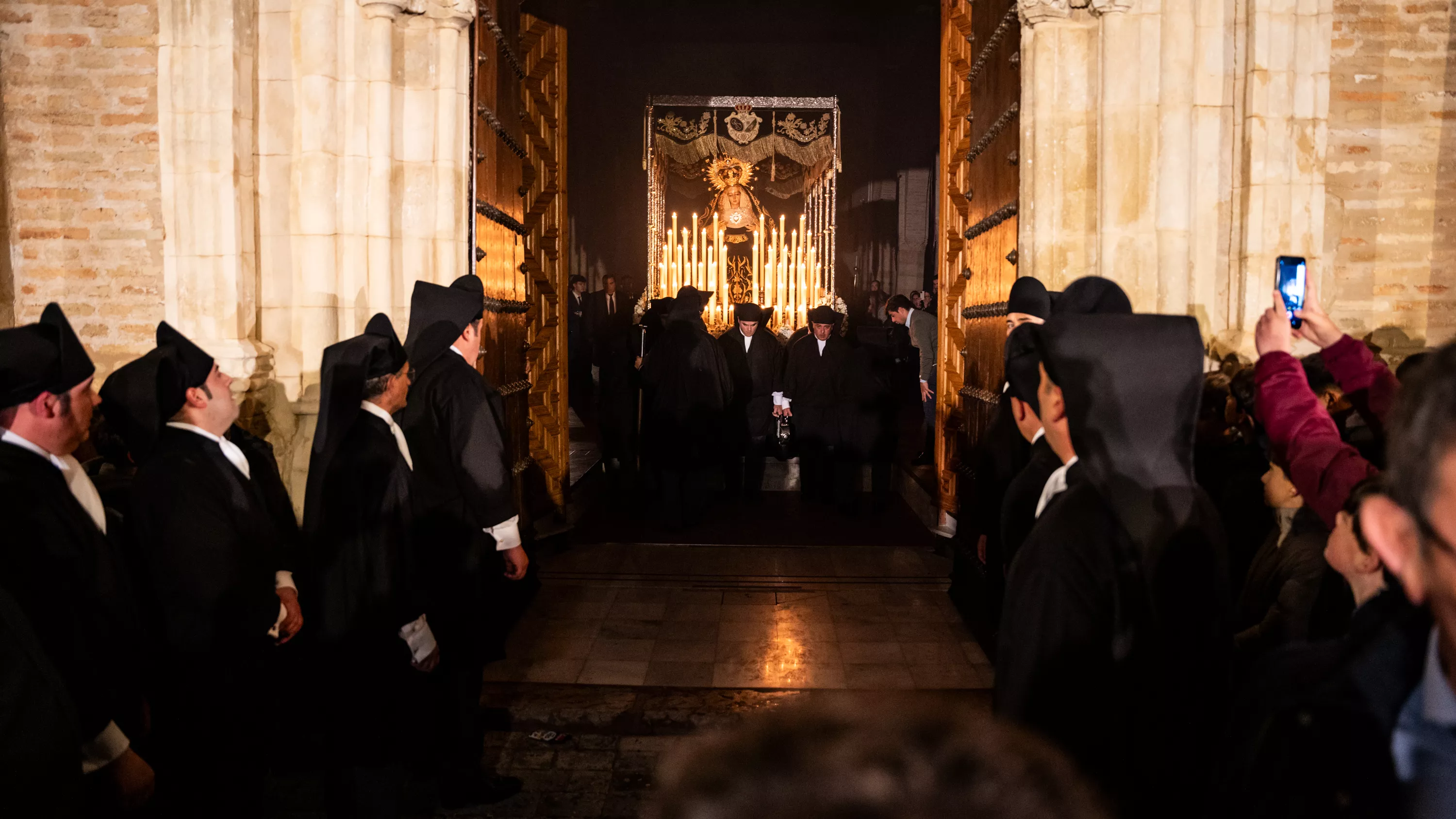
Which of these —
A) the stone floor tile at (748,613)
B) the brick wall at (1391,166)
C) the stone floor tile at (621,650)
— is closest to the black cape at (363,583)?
the stone floor tile at (621,650)

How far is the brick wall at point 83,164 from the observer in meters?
4.92

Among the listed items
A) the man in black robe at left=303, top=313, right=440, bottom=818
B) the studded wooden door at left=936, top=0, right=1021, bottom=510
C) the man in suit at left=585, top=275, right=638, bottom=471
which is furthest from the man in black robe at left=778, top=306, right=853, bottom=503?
the man in black robe at left=303, top=313, right=440, bottom=818

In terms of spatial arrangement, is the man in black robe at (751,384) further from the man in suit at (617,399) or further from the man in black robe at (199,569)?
the man in black robe at (199,569)

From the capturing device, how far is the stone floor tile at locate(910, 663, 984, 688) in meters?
4.62

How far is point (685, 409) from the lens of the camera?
312 inches

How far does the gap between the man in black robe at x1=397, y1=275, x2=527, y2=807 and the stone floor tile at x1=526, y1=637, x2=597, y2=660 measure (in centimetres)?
109

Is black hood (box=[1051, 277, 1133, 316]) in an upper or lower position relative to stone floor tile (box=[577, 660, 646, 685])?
upper

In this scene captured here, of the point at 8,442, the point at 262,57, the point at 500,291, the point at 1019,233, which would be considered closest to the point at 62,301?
the point at 262,57

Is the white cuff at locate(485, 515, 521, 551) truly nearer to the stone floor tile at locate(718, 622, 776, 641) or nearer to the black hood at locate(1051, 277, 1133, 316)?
the stone floor tile at locate(718, 622, 776, 641)

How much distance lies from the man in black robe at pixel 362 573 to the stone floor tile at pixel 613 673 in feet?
4.46

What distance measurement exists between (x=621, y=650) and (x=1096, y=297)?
2.77 m

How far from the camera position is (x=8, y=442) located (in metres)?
2.40

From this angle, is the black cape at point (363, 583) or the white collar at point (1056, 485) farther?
the black cape at point (363, 583)

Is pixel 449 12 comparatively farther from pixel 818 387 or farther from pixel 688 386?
pixel 818 387
